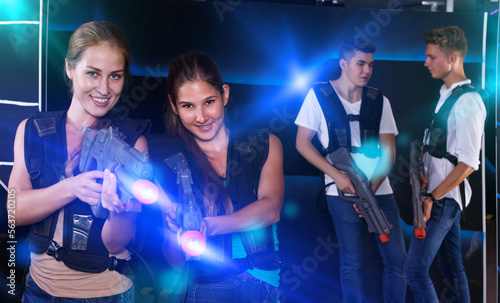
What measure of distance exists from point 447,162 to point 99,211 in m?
1.78

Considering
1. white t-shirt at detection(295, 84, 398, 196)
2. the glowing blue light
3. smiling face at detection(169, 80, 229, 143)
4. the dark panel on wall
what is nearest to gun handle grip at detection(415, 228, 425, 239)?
white t-shirt at detection(295, 84, 398, 196)

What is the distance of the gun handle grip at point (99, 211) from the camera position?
1.69 meters

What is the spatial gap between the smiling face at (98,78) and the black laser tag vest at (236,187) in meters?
Answer: 0.25

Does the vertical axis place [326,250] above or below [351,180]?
below

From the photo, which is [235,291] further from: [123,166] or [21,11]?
[21,11]

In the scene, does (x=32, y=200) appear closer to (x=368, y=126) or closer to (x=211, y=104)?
(x=211, y=104)

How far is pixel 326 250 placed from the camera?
2.38 m

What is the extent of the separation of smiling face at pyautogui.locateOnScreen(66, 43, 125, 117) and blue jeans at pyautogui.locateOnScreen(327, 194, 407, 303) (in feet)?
3.94

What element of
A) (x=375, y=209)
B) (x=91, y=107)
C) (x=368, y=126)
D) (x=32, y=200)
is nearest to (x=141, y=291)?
(x=32, y=200)

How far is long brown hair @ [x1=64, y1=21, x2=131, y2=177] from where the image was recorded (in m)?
1.90

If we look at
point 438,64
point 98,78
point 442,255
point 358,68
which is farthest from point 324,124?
point 98,78

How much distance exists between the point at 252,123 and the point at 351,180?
587 mm

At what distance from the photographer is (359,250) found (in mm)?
2340

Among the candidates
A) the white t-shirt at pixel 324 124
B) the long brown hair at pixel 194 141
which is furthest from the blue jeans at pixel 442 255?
the long brown hair at pixel 194 141
